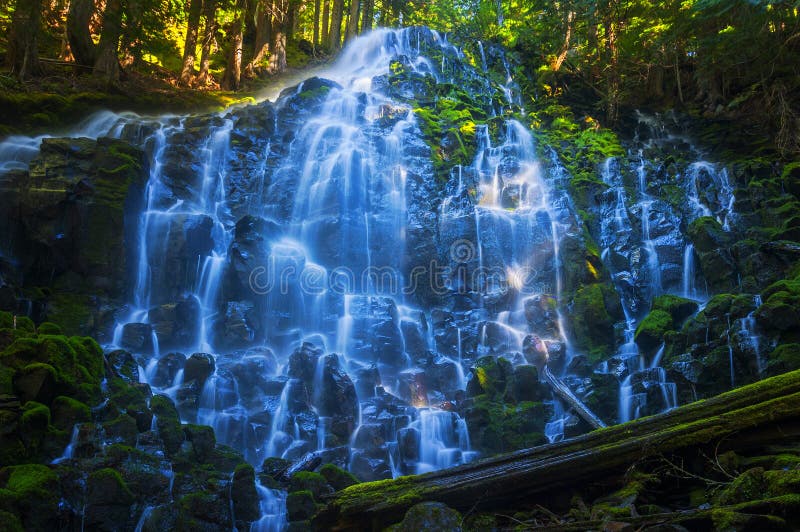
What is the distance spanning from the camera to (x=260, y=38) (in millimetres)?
30203

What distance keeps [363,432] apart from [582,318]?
7701mm

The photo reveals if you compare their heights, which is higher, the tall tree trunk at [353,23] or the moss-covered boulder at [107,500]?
the tall tree trunk at [353,23]

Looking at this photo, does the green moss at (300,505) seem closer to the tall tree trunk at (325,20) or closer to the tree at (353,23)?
the tree at (353,23)

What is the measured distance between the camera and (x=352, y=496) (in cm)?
520

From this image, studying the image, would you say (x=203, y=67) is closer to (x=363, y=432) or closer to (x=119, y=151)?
(x=119, y=151)

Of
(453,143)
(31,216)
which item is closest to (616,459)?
(31,216)

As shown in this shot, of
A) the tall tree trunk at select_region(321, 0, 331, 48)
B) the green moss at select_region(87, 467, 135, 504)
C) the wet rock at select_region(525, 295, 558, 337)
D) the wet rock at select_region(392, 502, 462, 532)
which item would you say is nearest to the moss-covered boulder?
the green moss at select_region(87, 467, 135, 504)

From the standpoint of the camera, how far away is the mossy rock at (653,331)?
46.0ft

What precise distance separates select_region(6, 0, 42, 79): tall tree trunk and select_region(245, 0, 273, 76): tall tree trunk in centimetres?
1089

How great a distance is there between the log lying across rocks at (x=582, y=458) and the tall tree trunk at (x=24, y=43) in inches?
853

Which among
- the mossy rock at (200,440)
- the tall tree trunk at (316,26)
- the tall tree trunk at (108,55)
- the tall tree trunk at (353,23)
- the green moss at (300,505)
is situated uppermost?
the tall tree trunk at (316,26)

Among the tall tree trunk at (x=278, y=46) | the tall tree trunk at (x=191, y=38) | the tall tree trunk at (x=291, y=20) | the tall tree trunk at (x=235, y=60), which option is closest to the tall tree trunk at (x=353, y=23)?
the tall tree trunk at (x=291, y=20)

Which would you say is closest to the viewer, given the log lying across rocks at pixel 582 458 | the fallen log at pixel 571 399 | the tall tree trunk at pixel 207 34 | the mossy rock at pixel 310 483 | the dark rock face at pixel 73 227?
the log lying across rocks at pixel 582 458

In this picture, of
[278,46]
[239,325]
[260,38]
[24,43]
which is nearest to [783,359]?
[239,325]
